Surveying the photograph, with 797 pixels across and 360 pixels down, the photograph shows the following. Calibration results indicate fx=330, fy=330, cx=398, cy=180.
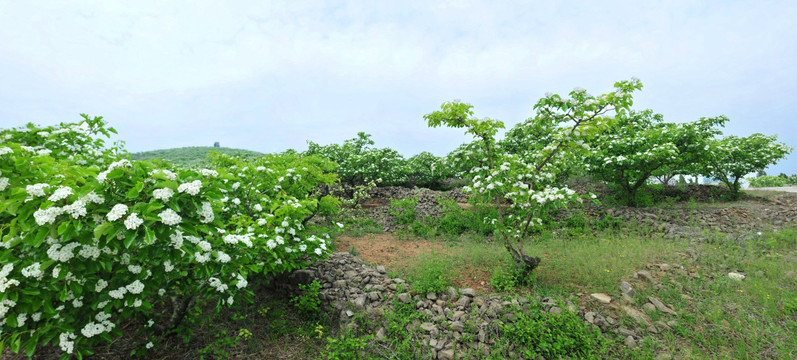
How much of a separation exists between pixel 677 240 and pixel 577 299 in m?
5.03

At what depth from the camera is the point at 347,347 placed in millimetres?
4367

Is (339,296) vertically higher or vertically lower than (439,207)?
lower

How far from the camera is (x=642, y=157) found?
1013 centimetres

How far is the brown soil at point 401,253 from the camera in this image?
5828 millimetres

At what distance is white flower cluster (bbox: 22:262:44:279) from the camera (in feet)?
9.53

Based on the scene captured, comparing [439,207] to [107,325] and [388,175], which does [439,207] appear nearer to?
[388,175]

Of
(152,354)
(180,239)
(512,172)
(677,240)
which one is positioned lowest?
(152,354)

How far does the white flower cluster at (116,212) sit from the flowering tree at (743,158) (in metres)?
16.9

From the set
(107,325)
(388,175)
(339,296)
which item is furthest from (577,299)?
(388,175)

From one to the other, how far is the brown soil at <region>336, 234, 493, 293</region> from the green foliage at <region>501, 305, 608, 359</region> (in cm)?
108

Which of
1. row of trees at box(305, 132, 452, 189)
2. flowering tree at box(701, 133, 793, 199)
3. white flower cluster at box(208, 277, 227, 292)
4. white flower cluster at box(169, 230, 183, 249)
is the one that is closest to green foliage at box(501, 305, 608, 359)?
white flower cluster at box(208, 277, 227, 292)

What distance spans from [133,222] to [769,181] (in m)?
33.2

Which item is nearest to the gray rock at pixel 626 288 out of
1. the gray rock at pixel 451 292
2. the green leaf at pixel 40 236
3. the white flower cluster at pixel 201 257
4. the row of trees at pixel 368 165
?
the gray rock at pixel 451 292

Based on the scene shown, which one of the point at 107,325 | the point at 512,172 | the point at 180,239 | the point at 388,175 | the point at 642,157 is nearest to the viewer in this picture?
the point at 180,239
